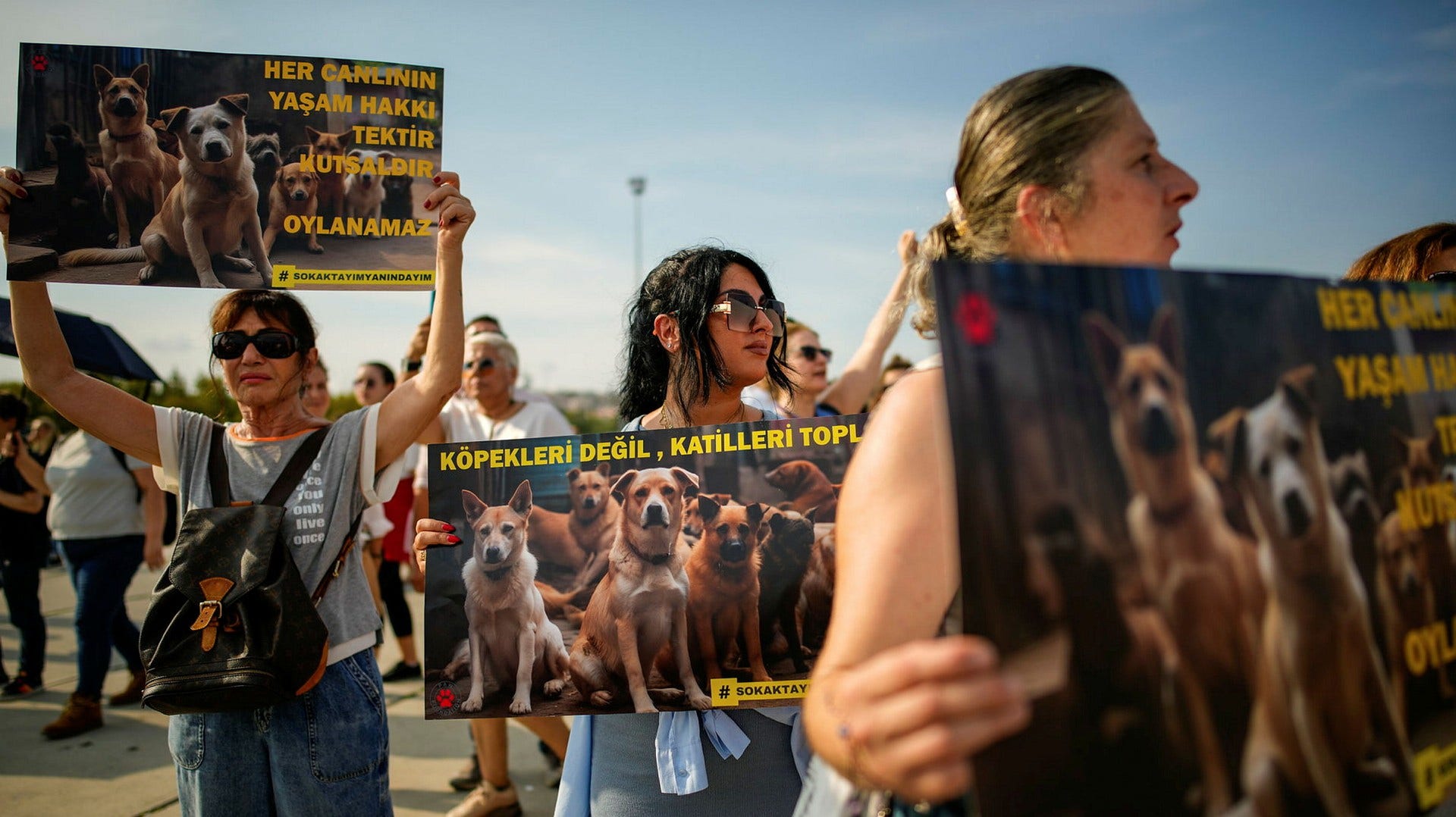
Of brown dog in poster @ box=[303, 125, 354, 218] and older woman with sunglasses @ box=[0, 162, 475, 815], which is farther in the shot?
brown dog in poster @ box=[303, 125, 354, 218]

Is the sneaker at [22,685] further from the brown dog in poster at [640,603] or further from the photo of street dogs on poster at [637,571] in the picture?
the brown dog in poster at [640,603]

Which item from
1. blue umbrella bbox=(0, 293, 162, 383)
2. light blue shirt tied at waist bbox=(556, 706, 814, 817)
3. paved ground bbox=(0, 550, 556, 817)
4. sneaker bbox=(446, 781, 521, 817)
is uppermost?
blue umbrella bbox=(0, 293, 162, 383)

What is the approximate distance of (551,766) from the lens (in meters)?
5.01

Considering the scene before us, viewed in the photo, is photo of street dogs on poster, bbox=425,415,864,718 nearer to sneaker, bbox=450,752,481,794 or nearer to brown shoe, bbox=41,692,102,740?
sneaker, bbox=450,752,481,794

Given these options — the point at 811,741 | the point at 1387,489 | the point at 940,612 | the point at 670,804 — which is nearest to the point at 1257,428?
the point at 1387,489

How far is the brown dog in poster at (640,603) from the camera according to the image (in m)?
2.18

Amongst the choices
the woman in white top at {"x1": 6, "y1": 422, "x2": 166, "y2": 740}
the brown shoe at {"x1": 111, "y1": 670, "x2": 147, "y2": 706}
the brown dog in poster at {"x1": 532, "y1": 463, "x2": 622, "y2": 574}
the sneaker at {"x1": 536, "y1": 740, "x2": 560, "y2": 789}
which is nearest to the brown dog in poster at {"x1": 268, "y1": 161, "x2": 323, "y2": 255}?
the brown dog in poster at {"x1": 532, "y1": 463, "x2": 622, "y2": 574}

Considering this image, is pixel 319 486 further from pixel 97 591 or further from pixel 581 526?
pixel 97 591

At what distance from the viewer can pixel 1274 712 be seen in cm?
106

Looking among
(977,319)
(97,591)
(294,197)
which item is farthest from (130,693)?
(977,319)

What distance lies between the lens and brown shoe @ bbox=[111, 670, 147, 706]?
604 centimetres

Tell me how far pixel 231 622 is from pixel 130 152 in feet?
4.59

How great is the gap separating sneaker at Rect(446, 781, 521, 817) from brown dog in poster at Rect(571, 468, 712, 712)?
8.75 feet

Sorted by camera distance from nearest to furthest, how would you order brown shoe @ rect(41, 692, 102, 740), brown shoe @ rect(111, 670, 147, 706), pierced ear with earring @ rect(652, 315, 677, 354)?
1. pierced ear with earring @ rect(652, 315, 677, 354)
2. brown shoe @ rect(41, 692, 102, 740)
3. brown shoe @ rect(111, 670, 147, 706)
